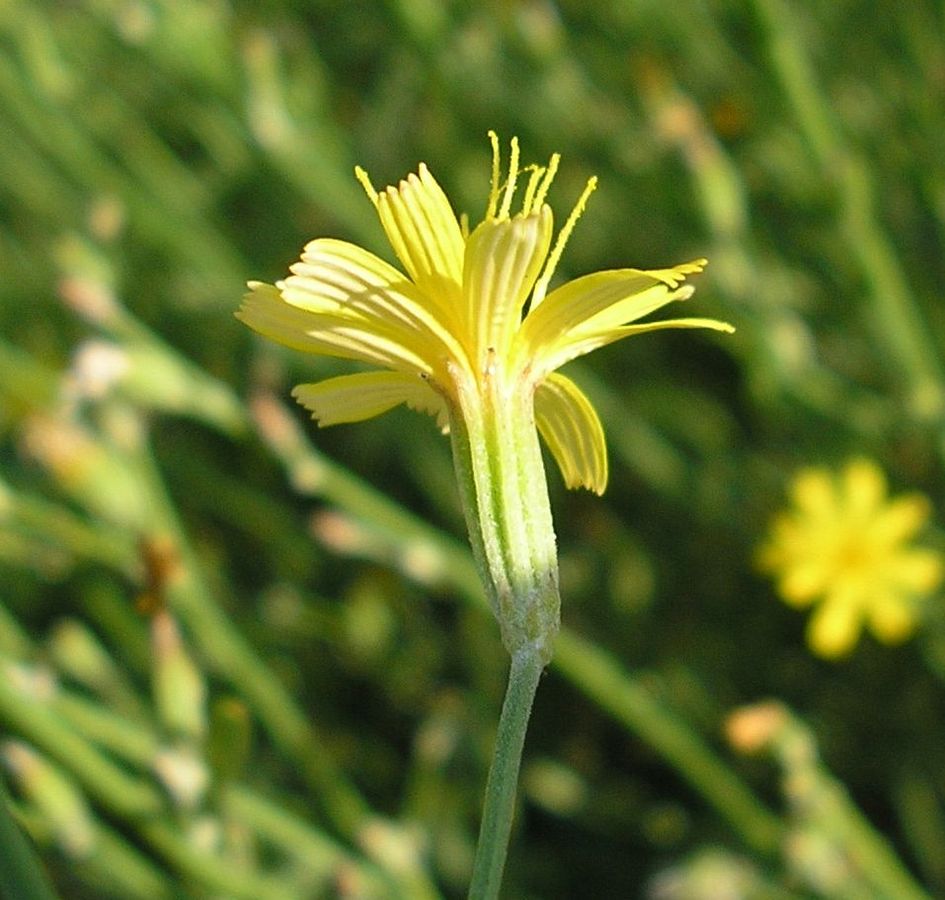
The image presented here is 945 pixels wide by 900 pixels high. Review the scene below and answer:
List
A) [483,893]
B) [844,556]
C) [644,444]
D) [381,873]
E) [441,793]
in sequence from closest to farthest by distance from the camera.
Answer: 1. [483,893]
2. [381,873]
3. [844,556]
4. [441,793]
5. [644,444]

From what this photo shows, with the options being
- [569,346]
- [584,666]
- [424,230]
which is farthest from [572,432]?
[584,666]

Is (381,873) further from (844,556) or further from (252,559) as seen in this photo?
(252,559)

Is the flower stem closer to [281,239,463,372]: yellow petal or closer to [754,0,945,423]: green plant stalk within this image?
[281,239,463,372]: yellow petal

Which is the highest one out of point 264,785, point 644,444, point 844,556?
point 644,444

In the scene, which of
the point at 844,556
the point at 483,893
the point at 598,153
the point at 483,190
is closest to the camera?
the point at 483,893

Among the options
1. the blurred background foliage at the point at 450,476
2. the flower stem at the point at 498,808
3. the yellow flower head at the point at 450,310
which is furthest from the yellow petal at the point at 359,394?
the blurred background foliage at the point at 450,476

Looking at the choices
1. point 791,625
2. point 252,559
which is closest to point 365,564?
point 252,559

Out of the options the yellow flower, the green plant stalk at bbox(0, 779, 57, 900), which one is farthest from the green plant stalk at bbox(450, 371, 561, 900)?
the yellow flower

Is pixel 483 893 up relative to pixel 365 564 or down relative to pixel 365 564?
down
